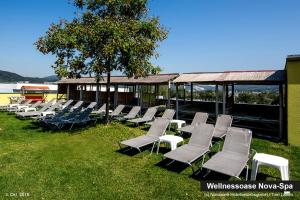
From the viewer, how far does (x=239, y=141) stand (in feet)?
24.0

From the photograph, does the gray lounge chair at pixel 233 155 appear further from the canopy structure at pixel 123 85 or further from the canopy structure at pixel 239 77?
the canopy structure at pixel 123 85

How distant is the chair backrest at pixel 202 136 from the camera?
809cm

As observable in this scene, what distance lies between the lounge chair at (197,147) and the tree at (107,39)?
5600mm

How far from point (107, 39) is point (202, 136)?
265 inches

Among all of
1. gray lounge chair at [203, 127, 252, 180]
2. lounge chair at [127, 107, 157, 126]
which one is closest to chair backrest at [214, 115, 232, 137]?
gray lounge chair at [203, 127, 252, 180]

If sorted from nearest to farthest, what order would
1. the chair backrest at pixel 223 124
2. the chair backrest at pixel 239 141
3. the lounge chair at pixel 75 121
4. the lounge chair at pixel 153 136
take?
1. the chair backrest at pixel 239 141
2. the lounge chair at pixel 153 136
3. the chair backrest at pixel 223 124
4. the lounge chair at pixel 75 121

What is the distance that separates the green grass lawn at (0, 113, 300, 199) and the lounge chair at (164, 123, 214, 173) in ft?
1.43

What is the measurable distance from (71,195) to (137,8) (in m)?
10.5

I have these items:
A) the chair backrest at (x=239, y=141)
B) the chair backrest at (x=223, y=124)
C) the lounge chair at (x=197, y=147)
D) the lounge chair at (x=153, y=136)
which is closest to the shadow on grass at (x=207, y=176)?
the lounge chair at (x=197, y=147)

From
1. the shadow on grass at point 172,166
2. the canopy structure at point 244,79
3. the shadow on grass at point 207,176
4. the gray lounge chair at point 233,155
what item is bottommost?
the shadow on grass at point 207,176

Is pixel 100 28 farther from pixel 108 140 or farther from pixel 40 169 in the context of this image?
pixel 40 169

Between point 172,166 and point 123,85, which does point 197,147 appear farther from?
point 123,85

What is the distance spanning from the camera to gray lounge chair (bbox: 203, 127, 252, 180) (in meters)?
6.09

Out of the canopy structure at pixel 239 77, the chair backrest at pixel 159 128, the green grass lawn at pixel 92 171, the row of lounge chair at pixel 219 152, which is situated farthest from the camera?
the canopy structure at pixel 239 77
